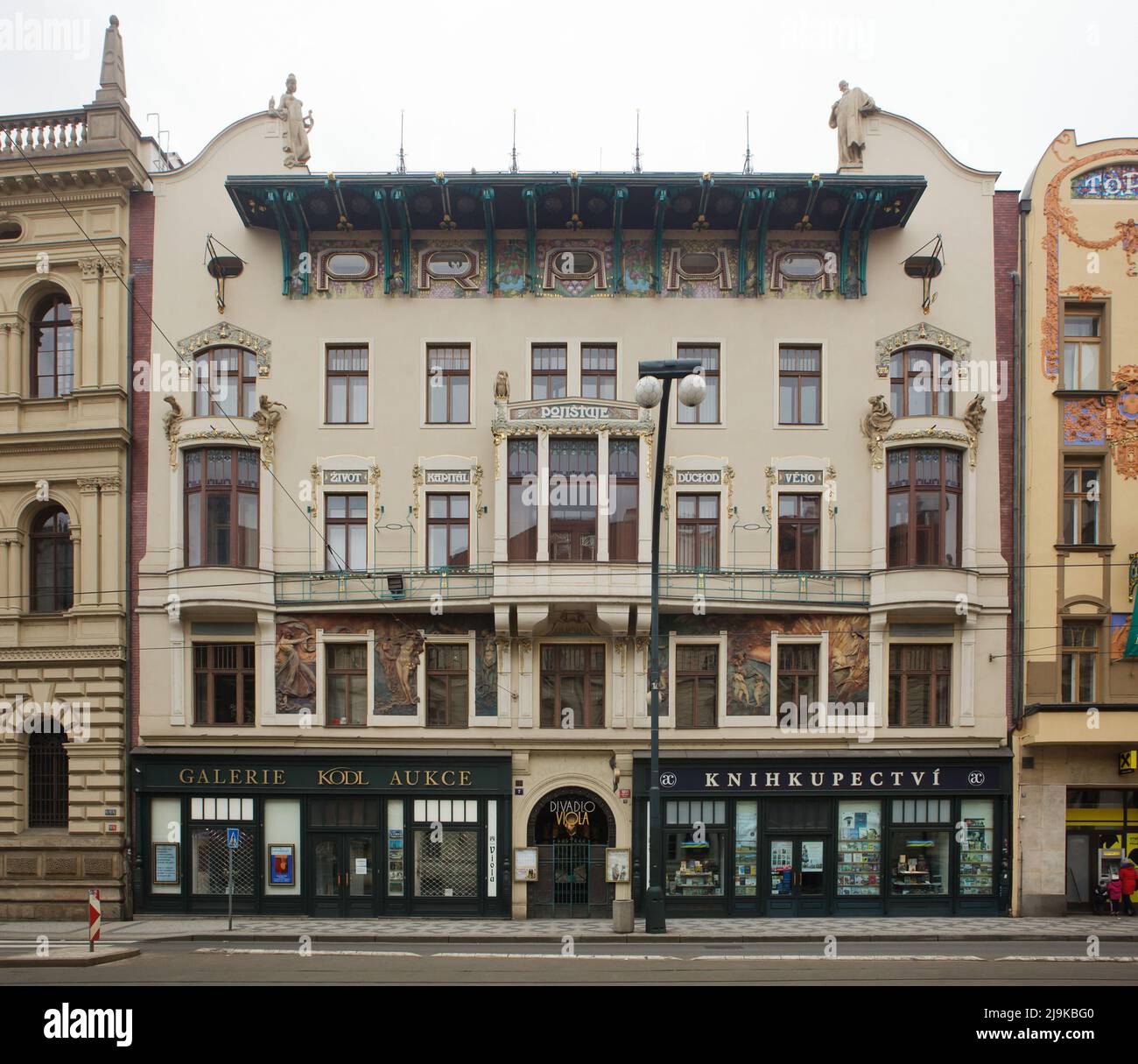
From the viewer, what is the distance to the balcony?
85.4 feet

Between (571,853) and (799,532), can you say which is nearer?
(571,853)

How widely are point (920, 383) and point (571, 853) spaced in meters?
14.4

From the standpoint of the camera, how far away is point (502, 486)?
2559cm

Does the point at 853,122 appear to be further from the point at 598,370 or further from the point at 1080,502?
the point at 1080,502

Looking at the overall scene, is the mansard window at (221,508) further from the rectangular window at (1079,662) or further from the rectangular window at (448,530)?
the rectangular window at (1079,662)

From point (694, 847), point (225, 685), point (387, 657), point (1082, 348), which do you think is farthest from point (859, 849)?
point (225, 685)

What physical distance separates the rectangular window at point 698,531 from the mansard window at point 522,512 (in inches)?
143

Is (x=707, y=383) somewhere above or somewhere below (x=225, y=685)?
above

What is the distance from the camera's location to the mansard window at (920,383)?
2661 centimetres

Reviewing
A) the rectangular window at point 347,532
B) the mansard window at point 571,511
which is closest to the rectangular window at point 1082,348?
the mansard window at point 571,511

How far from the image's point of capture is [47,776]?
26.6m

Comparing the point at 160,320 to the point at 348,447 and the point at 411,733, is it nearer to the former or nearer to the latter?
the point at 348,447
